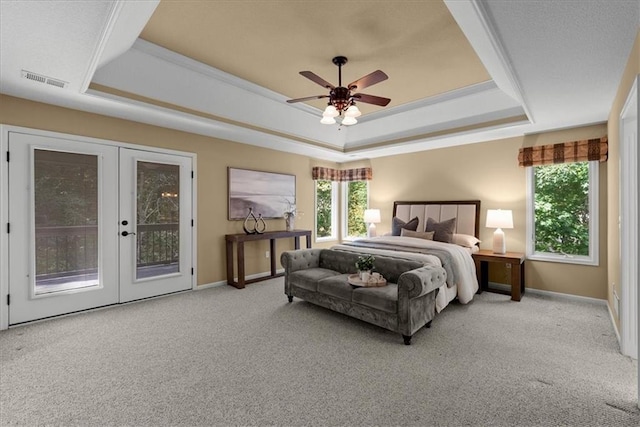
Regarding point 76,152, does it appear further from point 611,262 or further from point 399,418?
point 611,262

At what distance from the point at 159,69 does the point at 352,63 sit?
2.22m

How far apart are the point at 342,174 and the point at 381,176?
3.20 feet

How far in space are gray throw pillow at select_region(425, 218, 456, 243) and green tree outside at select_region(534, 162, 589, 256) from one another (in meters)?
1.20

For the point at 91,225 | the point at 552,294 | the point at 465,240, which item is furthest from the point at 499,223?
the point at 91,225

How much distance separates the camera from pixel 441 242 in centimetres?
466

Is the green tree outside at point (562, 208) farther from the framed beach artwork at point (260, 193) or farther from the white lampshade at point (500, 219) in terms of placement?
the framed beach artwork at point (260, 193)

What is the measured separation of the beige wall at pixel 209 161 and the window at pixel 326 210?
0.38m

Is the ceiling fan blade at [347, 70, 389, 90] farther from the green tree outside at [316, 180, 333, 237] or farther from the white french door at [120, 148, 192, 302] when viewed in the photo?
the green tree outside at [316, 180, 333, 237]

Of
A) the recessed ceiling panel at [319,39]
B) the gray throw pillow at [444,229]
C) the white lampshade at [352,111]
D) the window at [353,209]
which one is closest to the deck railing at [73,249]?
the recessed ceiling panel at [319,39]

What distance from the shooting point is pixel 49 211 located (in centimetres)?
338

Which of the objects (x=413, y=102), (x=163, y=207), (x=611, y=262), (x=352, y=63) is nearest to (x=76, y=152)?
(x=163, y=207)

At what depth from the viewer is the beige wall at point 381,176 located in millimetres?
3700

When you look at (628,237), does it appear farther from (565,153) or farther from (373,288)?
(373,288)

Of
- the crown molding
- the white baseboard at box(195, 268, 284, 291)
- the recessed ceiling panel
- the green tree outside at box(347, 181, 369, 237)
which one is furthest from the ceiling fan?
the green tree outside at box(347, 181, 369, 237)
